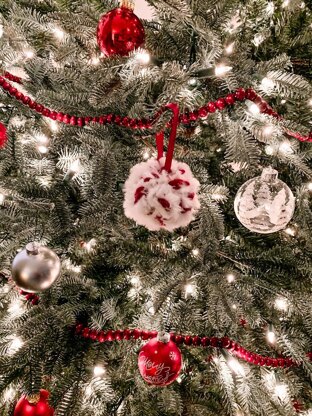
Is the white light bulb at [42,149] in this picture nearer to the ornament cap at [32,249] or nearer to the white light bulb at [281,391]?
the ornament cap at [32,249]

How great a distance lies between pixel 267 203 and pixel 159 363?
35 cm

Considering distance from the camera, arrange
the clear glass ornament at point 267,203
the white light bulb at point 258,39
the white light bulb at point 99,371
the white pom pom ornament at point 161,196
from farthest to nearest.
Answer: the white light bulb at point 99,371 < the white light bulb at point 258,39 < the clear glass ornament at point 267,203 < the white pom pom ornament at point 161,196

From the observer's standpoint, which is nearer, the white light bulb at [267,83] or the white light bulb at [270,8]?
the white light bulb at [267,83]

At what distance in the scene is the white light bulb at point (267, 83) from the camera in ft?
1.96

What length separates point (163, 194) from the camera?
0.56m

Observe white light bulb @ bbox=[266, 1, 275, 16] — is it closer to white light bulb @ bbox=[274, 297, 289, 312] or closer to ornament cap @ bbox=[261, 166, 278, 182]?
ornament cap @ bbox=[261, 166, 278, 182]

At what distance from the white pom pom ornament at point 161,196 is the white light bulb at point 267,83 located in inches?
6.8

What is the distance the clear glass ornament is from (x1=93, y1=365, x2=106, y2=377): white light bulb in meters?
0.47

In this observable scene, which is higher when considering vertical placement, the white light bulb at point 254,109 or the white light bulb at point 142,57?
Answer: the white light bulb at point 142,57

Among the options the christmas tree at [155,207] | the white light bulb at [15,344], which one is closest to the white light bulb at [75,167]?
the christmas tree at [155,207]

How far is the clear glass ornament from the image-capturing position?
2.19 feet

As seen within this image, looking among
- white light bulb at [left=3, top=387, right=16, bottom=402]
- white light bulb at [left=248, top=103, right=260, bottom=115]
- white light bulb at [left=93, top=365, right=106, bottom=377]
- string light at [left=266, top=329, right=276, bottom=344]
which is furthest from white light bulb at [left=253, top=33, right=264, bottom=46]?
white light bulb at [left=3, top=387, right=16, bottom=402]

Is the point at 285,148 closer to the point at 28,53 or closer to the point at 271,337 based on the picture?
the point at 271,337

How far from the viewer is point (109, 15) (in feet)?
2.07
